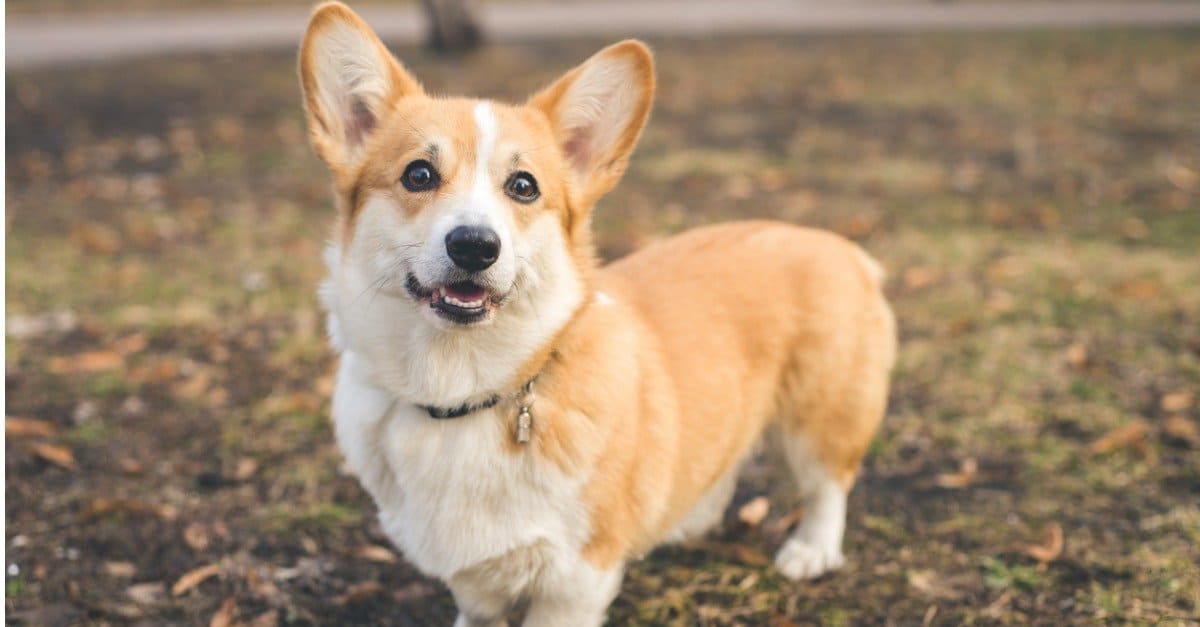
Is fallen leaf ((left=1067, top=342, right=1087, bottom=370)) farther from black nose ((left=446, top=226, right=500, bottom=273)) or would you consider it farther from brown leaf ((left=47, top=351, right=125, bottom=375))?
brown leaf ((left=47, top=351, right=125, bottom=375))

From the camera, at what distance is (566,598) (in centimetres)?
276

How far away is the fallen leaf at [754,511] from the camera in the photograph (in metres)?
3.81

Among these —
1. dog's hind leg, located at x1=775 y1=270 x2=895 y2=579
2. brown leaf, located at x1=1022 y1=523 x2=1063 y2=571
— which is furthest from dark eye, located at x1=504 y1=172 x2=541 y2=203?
brown leaf, located at x1=1022 y1=523 x2=1063 y2=571

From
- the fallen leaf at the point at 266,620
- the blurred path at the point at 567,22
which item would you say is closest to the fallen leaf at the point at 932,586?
the fallen leaf at the point at 266,620

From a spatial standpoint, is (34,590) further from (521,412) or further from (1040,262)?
(1040,262)

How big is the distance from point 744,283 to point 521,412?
963 mm

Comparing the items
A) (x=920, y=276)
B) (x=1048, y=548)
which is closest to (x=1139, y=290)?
(x=920, y=276)

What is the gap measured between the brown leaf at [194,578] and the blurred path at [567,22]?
1123 cm

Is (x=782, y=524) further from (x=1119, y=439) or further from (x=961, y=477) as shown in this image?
(x=1119, y=439)

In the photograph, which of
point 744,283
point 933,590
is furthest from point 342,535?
point 933,590

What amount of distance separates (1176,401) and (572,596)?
10.0ft

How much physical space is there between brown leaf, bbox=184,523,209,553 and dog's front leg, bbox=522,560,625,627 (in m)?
1.38

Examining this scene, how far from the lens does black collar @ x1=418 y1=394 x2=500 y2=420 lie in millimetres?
Result: 2693

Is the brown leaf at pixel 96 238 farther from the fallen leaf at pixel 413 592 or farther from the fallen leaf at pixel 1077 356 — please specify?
the fallen leaf at pixel 1077 356
